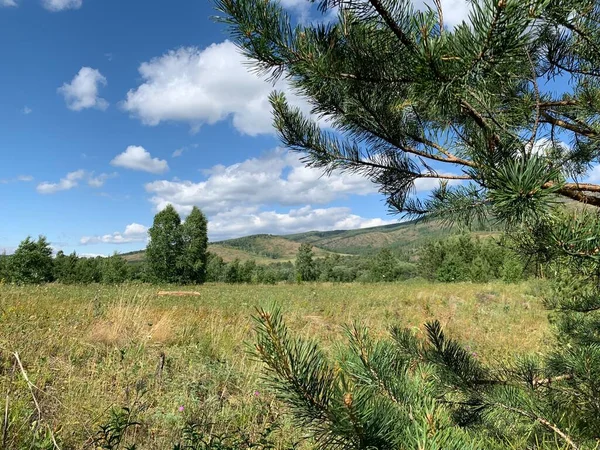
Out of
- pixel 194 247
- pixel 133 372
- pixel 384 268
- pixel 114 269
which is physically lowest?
pixel 384 268

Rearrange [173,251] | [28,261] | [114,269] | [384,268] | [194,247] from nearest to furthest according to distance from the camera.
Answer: [28,261]
[173,251]
[194,247]
[114,269]
[384,268]

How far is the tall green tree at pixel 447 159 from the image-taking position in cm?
81

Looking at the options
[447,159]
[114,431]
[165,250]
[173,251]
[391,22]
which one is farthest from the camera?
[173,251]

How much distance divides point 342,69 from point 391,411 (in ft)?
3.82

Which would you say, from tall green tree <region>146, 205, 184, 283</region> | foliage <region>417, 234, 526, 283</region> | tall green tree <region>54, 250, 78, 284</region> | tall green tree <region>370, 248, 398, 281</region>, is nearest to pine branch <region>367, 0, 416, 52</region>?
foliage <region>417, 234, 526, 283</region>

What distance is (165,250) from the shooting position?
47438mm

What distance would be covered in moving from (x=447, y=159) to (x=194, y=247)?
49185mm

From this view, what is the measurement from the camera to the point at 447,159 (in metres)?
1.53

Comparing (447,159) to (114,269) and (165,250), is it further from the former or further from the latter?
(114,269)

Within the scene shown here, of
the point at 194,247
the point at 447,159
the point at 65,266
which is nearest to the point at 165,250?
the point at 194,247

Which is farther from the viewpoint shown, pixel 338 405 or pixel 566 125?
pixel 566 125

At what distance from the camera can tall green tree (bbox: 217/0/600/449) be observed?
2.64 feet

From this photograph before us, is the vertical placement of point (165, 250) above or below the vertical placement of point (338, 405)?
above

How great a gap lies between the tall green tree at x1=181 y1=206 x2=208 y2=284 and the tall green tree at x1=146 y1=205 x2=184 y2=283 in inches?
28.4
